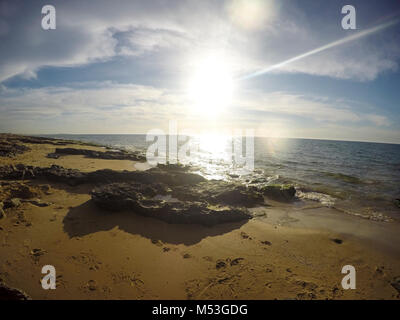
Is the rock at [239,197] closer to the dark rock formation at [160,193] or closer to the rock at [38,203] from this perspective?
the dark rock formation at [160,193]

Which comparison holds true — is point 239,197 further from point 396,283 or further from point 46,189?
point 46,189

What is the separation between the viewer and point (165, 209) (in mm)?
7562

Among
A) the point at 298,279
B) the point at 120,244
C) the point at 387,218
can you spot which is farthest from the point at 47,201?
the point at 387,218

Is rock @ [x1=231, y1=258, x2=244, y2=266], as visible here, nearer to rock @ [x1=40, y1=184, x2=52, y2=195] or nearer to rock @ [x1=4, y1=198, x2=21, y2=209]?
rock @ [x1=4, y1=198, x2=21, y2=209]

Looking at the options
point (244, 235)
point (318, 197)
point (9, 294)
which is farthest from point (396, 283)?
point (318, 197)

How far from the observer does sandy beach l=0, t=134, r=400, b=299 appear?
14.3ft

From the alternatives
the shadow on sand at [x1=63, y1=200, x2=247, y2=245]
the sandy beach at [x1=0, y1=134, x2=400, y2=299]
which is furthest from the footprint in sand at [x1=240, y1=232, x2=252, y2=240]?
the shadow on sand at [x1=63, y1=200, x2=247, y2=245]

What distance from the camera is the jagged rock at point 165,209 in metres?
7.36

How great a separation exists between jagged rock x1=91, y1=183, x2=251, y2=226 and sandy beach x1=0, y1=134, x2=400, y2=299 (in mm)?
260

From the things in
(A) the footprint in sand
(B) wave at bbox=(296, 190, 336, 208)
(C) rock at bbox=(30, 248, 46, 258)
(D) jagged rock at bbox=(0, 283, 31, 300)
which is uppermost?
(D) jagged rock at bbox=(0, 283, 31, 300)

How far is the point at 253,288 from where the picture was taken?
14.6ft

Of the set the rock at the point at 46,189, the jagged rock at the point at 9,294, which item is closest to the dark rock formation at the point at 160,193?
the rock at the point at 46,189
